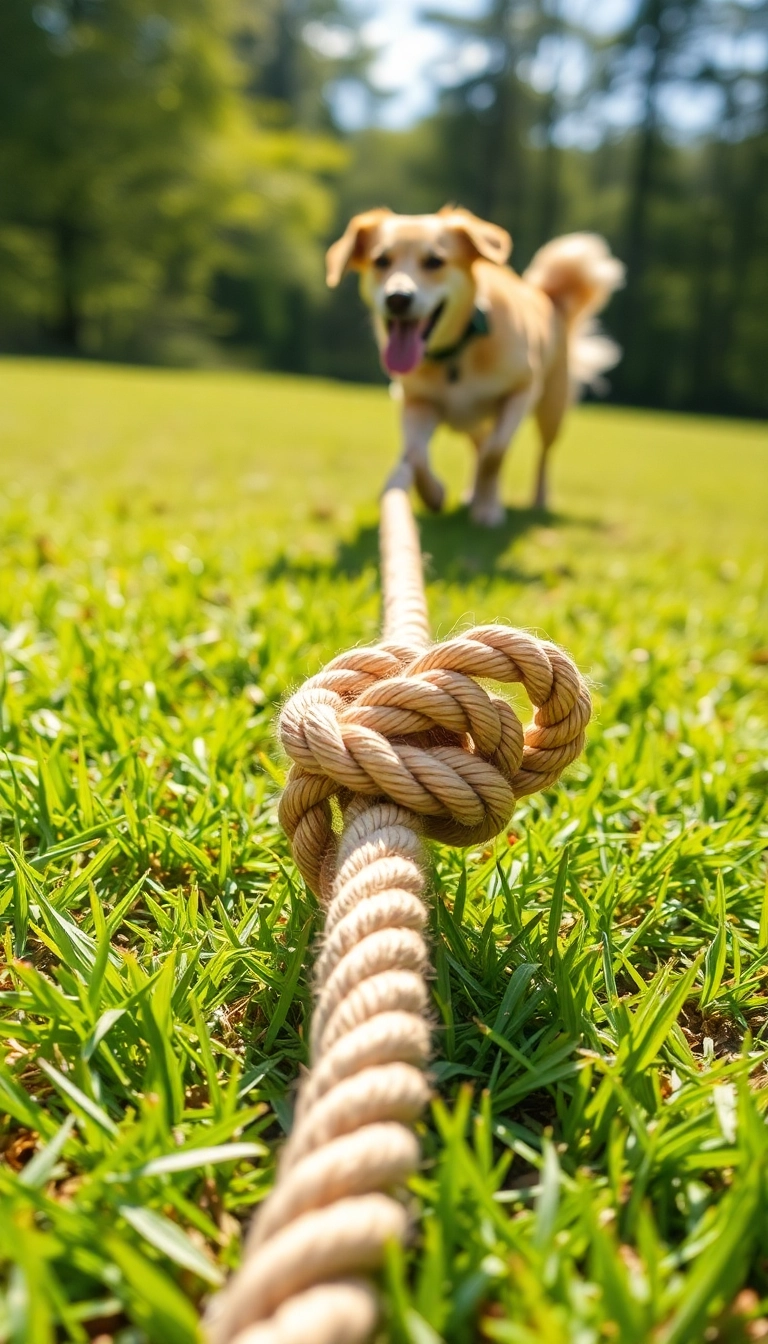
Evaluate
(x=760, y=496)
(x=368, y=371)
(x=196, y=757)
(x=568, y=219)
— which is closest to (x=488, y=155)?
(x=568, y=219)

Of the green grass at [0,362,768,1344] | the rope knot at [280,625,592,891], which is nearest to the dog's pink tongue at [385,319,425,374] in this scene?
the green grass at [0,362,768,1344]

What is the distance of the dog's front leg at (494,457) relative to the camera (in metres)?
3.65

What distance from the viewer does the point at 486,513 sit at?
3.84 meters

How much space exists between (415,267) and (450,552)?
0.96 meters

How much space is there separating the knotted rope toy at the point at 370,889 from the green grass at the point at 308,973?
60 millimetres

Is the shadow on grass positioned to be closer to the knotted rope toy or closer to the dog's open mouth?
the dog's open mouth

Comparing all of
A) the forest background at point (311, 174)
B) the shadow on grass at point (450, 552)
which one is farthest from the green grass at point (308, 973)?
the forest background at point (311, 174)

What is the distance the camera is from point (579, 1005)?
0.99 metres

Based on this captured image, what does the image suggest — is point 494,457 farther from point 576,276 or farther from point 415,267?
point 576,276

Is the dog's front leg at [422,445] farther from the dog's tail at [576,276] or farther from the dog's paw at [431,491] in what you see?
the dog's tail at [576,276]

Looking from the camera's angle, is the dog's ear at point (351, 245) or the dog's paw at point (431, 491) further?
the dog's paw at point (431, 491)

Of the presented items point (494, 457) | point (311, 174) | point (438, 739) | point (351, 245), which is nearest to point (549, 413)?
point (494, 457)

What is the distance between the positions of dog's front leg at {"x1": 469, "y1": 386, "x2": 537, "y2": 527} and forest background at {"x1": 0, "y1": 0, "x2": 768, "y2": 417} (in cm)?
2127

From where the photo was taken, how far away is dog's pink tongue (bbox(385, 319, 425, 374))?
314cm
